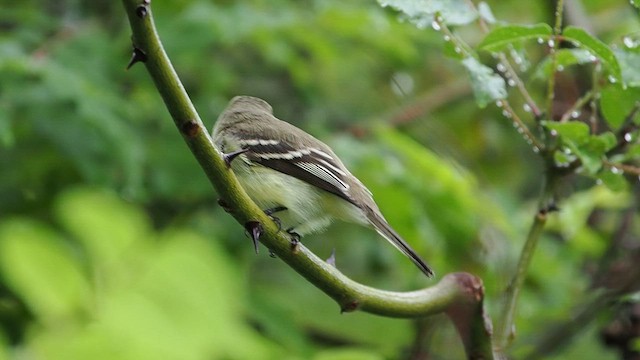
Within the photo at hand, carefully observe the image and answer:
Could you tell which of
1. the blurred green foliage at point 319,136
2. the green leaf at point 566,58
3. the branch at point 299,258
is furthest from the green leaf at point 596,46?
the branch at point 299,258

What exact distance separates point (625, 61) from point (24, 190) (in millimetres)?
2944

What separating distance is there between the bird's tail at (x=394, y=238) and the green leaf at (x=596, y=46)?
2.32 feet

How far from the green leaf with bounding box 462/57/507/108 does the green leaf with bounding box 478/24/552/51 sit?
111mm

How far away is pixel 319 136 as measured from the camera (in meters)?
5.08

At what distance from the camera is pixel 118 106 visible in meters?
4.27

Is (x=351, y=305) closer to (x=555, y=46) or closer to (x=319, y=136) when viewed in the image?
(x=555, y=46)

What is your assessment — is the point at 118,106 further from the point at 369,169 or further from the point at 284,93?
the point at 284,93

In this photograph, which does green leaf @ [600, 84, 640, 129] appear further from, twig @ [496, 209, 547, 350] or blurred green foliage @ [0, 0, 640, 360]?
twig @ [496, 209, 547, 350]

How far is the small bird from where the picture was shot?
3.15 meters

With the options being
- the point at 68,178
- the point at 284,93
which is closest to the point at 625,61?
the point at 68,178

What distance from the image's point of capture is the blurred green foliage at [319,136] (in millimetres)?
3834

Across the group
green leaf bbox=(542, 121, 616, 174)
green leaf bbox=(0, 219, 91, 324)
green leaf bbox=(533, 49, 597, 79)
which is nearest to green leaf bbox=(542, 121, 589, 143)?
green leaf bbox=(542, 121, 616, 174)

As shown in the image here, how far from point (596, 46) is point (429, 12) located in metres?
0.50

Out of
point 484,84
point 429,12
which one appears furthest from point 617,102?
point 429,12
